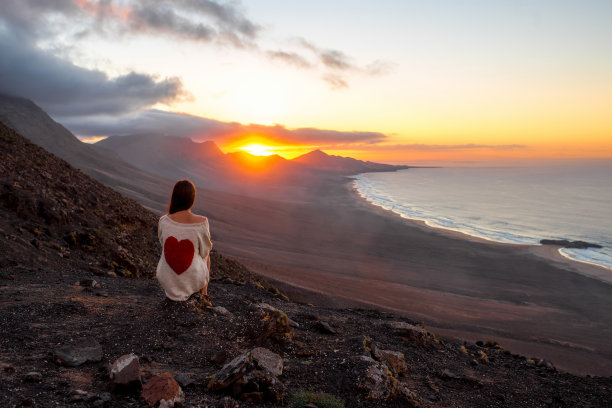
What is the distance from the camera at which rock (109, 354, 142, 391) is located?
3400mm

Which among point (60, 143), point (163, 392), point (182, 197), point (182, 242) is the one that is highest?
point (60, 143)

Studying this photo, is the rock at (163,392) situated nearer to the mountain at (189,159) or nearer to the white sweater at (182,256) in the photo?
the white sweater at (182,256)

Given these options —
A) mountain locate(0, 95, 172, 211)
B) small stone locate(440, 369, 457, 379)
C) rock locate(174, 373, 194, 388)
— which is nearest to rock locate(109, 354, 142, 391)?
rock locate(174, 373, 194, 388)

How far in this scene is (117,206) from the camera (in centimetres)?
1245

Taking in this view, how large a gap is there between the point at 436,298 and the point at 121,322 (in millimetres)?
14858

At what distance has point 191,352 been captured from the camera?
→ 14.9 ft

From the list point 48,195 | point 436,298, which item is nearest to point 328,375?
point 48,195

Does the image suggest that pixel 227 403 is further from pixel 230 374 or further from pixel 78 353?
pixel 78 353

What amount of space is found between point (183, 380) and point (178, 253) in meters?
1.52

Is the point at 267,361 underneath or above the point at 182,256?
underneath

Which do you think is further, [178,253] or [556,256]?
[556,256]

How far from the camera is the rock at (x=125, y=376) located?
340 cm

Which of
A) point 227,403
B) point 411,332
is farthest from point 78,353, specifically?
point 411,332

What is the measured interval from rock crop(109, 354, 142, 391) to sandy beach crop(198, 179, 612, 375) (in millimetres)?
10973
